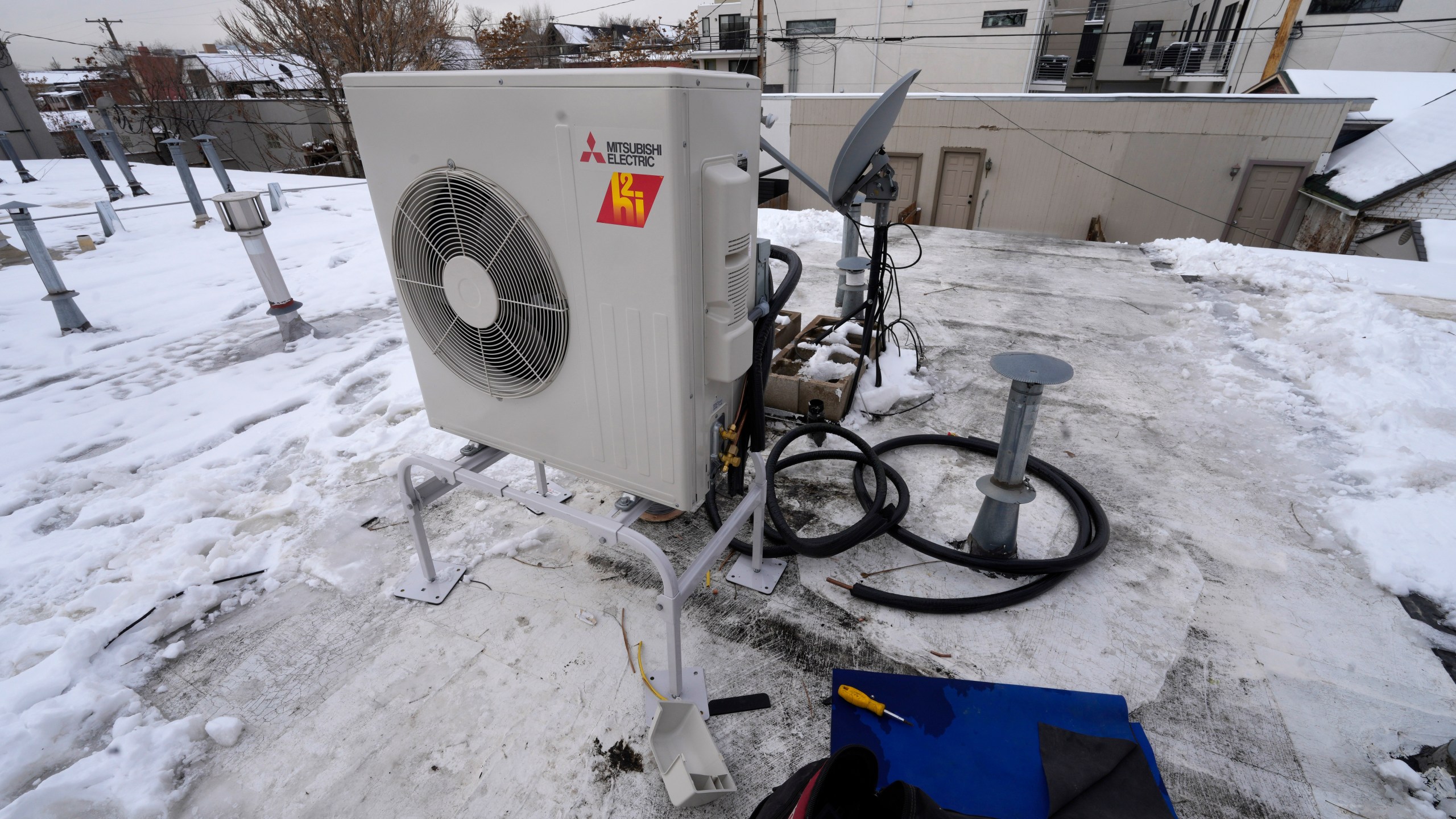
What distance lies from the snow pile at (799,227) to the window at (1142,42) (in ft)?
63.2

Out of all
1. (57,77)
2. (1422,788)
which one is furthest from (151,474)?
(57,77)

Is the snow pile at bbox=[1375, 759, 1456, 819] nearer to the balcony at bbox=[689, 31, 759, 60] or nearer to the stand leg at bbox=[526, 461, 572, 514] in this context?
the stand leg at bbox=[526, 461, 572, 514]

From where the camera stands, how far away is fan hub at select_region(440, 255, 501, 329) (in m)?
1.51

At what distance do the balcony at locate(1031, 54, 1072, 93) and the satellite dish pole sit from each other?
1783 centimetres

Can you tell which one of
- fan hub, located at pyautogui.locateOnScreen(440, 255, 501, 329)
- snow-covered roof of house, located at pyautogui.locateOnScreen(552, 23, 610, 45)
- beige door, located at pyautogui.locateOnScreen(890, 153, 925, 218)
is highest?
snow-covered roof of house, located at pyautogui.locateOnScreen(552, 23, 610, 45)

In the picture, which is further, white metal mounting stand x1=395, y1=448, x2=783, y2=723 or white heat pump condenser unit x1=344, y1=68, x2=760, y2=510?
white metal mounting stand x1=395, y1=448, x2=783, y2=723

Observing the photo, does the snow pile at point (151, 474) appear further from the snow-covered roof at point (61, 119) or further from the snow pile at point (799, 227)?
the snow-covered roof at point (61, 119)

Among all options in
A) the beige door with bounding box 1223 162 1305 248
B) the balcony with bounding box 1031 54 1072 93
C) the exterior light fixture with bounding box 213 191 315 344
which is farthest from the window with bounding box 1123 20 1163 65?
the exterior light fixture with bounding box 213 191 315 344

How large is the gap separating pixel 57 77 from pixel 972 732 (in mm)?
43668

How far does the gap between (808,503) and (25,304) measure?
6.71 metres

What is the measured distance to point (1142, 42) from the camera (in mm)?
19047

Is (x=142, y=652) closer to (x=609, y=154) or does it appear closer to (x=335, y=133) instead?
(x=609, y=154)

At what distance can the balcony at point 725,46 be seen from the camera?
18.7 metres

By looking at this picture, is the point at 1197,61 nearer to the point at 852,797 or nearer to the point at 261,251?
the point at 261,251
